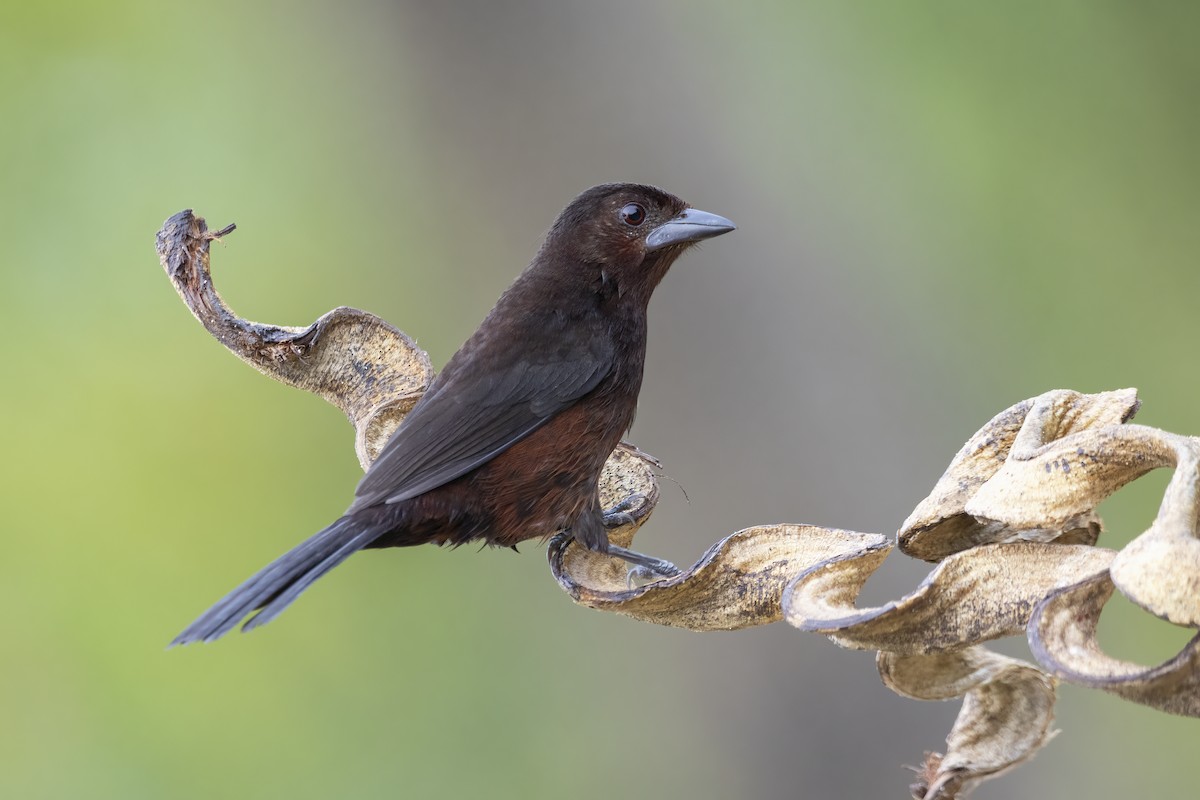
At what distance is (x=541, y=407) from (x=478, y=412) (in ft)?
0.50

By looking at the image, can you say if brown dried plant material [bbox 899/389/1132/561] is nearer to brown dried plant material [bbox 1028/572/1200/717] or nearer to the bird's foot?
brown dried plant material [bbox 1028/572/1200/717]

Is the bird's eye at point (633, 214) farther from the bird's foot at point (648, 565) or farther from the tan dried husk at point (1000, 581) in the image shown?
the tan dried husk at point (1000, 581)

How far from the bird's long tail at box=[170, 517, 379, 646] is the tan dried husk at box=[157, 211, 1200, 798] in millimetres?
554

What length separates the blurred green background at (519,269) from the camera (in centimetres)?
414

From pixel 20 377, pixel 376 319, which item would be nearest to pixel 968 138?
pixel 376 319

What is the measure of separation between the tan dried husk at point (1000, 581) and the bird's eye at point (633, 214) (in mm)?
1225

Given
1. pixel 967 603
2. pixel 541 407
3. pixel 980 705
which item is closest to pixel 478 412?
pixel 541 407

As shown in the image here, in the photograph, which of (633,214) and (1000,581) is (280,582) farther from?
(1000,581)

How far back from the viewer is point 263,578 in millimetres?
2543

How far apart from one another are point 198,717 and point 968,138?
3645 mm

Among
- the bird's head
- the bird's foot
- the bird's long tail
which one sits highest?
the bird's head

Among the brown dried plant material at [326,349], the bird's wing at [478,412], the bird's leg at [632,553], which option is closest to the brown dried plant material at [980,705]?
the bird's leg at [632,553]

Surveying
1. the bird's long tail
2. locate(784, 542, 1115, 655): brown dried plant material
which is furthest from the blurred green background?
locate(784, 542, 1115, 655): brown dried plant material

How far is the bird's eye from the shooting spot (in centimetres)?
333
